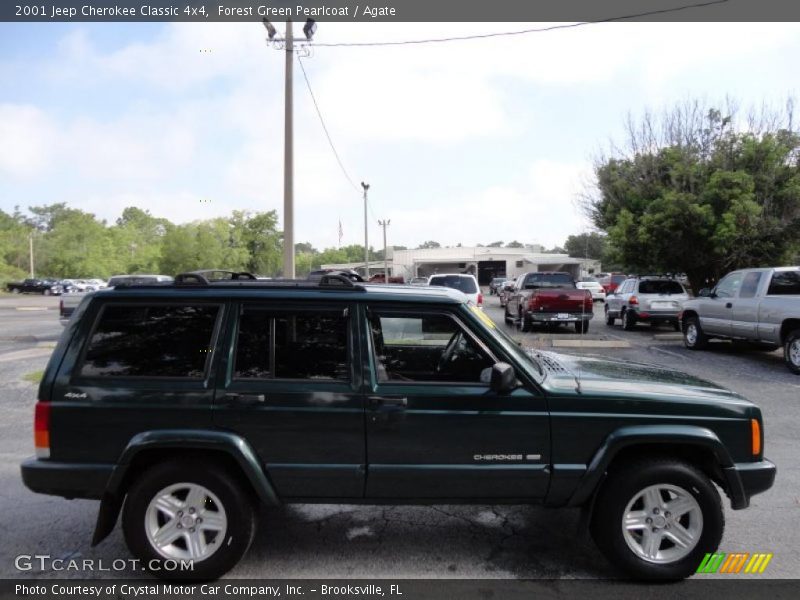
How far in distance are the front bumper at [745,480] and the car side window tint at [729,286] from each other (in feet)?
32.0

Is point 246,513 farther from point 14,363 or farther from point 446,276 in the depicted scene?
point 446,276

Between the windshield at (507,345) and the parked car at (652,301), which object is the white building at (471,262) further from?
the windshield at (507,345)

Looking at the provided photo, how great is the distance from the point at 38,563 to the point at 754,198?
57.9 ft

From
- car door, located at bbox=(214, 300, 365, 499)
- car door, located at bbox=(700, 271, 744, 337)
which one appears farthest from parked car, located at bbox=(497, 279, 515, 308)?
car door, located at bbox=(214, 300, 365, 499)

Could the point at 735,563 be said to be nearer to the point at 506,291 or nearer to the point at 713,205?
the point at 713,205

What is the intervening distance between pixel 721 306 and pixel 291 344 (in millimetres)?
11498

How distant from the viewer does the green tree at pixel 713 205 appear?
1556cm

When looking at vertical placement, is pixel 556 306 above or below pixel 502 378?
below

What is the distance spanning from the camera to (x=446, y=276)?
18.7 metres

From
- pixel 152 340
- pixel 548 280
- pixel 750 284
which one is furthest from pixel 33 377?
pixel 548 280

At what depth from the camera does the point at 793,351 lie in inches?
408

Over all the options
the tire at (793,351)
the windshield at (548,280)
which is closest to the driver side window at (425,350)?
the tire at (793,351)

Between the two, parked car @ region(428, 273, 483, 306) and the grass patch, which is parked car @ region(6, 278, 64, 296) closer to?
parked car @ region(428, 273, 483, 306)

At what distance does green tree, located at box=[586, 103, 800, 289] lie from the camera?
1556cm
